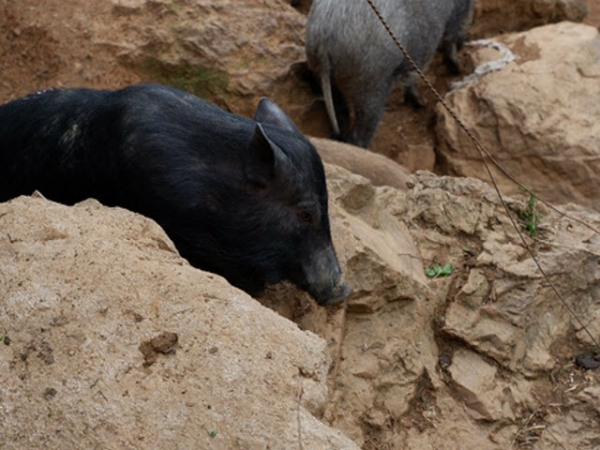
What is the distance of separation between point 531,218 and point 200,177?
2149 mm

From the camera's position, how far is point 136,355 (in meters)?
2.79

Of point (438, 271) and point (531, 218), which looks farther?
point (531, 218)

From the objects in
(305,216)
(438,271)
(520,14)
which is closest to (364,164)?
(438,271)

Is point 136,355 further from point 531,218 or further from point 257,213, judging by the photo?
point 531,218

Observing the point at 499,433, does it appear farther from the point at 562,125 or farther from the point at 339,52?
the point at 562,125

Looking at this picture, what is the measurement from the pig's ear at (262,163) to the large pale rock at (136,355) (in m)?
0.68

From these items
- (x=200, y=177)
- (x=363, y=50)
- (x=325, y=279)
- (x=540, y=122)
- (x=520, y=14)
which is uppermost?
(x=200, y=177)

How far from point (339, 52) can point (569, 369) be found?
11.4 feet

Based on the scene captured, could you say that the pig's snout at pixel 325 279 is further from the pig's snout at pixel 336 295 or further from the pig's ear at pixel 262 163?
the pig's ear at pixel 262 163

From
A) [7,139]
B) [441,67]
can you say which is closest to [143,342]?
[7,139]

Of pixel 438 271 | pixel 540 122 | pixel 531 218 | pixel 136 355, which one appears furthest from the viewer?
pixel 540 122

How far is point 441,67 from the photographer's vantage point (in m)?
9.22

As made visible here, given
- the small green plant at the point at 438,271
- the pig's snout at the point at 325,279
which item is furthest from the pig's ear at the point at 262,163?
the small green plant at the point at 438,271

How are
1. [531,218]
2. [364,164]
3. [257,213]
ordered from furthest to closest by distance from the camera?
[364,164]
[531,218]
[257,213]
